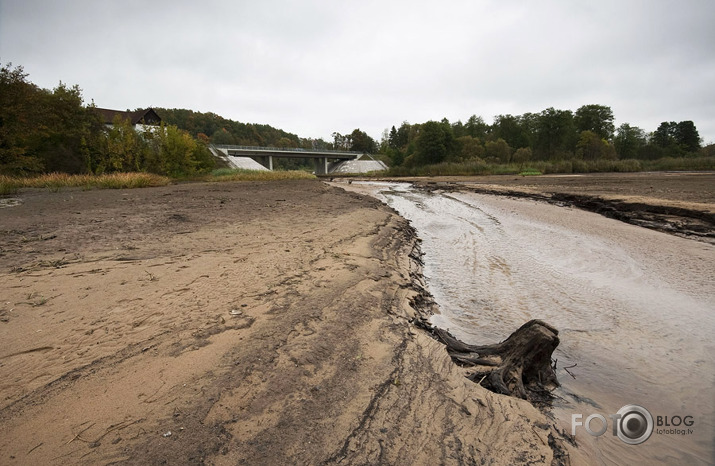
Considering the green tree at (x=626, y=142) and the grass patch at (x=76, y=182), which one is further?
the green tree at (x=626, y=142)

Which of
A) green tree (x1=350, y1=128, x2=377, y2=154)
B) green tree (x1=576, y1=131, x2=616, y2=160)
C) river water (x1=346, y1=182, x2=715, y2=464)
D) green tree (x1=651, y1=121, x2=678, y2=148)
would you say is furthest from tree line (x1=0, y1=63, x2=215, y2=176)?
green tree (x1=350, y1=128, x2=377, y2=154)

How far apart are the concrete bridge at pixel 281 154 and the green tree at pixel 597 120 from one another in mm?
54491

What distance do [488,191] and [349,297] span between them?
68.4ft

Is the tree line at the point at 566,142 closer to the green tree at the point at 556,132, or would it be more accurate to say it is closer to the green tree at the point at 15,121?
the green tree at the point at 556,132

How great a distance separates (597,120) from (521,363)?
76907 millimetres

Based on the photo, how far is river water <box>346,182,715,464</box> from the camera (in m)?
2.84

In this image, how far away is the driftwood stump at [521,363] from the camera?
298cm

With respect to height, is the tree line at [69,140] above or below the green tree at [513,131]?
below

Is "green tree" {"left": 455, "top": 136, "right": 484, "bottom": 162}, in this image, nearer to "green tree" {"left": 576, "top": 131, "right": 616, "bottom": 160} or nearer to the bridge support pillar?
"green tree" {"left": 576, "top": 131, "right": 616, "bottom": 160}

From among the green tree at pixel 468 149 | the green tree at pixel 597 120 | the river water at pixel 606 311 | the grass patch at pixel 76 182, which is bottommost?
the river water at pixel 606 311

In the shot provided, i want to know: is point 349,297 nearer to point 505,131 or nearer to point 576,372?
point 576,372

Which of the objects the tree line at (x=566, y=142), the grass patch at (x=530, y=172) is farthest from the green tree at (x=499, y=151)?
the grass patch at (x=530, y=172)

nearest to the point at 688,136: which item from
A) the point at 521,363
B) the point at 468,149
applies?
the point at 468,149

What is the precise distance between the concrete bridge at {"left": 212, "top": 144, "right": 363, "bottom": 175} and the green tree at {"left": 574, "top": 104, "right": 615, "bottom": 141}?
54491 millimetres
